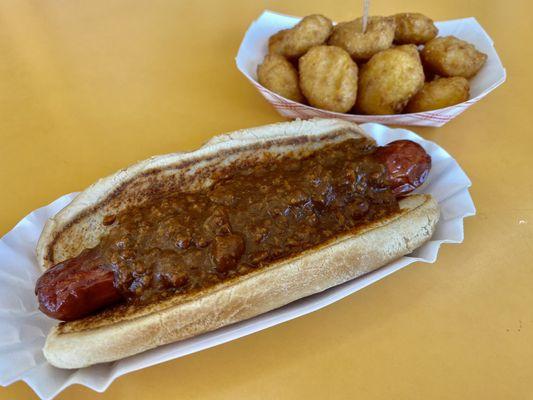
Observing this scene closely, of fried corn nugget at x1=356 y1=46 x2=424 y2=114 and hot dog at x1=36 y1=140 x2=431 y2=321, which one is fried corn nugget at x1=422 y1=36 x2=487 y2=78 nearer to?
fried corn nugget at x1=356 y1=46 x2=424 y2=114

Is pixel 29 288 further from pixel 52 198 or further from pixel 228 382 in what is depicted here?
pixel 228 382

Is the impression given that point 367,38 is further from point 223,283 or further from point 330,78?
point 223,283

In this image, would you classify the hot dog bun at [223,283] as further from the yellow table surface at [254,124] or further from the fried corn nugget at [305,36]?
the fried corn nugget at [305,36]

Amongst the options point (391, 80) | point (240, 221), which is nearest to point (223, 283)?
point (240, 221)

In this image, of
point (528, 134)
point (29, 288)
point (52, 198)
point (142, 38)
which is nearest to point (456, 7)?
point (528, 134)

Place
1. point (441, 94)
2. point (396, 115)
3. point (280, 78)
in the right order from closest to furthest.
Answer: point (396, 115) → point (441, 94) → point (280, 78)

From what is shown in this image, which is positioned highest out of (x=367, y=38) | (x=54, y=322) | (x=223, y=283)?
(x=367, y=38)
